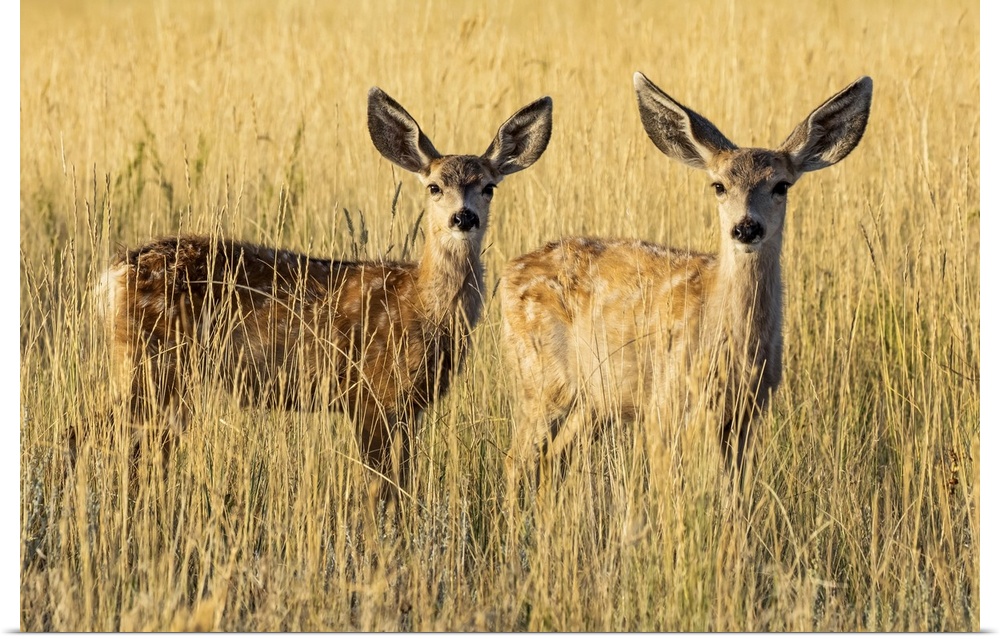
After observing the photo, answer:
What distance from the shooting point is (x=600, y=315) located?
17.3ft

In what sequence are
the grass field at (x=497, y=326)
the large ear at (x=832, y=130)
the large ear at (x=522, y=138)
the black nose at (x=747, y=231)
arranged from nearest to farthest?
the grass field at (x=497, y=326) < the black nose at (x=747, y=231) < the large ear at (x=832, y=130) < the large ear at (x=522, y=138)

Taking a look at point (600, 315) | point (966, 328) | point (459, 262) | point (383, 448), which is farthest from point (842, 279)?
point (383, 448)

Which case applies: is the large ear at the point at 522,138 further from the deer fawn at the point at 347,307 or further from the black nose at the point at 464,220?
the black nose at the point at 464,220

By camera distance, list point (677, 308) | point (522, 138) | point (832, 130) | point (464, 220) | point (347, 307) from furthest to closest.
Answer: point (522, 138) < point (347, 307) < point (464, 220) < point (677, 308) < point (832, 130)

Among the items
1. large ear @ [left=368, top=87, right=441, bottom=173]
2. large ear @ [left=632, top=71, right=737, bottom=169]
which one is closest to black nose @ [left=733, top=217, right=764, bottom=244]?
large ear @ [left=632, top=71, right=737, bottom=169]

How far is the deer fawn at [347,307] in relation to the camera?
516 centimetres

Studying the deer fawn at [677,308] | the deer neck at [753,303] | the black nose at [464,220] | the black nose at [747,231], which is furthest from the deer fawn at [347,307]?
the black nose at [747,231]

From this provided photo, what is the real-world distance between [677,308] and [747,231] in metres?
0.53

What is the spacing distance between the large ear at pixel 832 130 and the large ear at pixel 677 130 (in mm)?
221

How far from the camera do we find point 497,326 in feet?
18.8

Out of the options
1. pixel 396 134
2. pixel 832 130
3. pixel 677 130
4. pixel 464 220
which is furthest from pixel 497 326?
pixel 832 130

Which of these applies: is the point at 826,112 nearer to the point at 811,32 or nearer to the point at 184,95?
the point at 811,32

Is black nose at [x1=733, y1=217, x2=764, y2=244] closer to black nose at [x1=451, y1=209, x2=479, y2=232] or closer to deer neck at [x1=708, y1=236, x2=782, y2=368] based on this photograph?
deer neck at [x1=708, y1=236, x2=782, y2=368]

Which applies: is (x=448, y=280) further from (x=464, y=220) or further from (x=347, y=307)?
(x=347, y=307)
